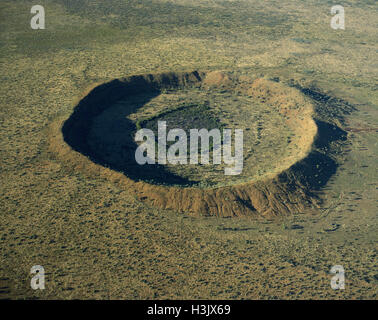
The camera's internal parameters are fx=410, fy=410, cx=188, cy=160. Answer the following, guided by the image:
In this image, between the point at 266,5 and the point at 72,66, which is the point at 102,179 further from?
the point at 266,5

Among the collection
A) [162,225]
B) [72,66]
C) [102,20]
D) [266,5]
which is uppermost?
[266,5]

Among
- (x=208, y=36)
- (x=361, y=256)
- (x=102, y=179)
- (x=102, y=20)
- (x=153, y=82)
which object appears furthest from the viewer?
(x=102, y=20)

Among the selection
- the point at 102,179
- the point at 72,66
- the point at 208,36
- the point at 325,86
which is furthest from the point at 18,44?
the point at 325,86

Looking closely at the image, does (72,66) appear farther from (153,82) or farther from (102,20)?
(102,20)

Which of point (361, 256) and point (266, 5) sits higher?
point (266, 5)

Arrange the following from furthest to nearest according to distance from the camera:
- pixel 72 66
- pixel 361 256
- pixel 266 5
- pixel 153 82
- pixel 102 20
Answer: pixel 266 5 < pixel 102 20 < pixel 72 66 < pixel 153 82 < pixel 361 256

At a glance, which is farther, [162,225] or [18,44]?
[18,44]
